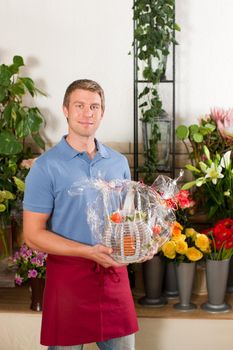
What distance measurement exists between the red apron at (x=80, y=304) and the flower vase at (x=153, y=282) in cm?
85

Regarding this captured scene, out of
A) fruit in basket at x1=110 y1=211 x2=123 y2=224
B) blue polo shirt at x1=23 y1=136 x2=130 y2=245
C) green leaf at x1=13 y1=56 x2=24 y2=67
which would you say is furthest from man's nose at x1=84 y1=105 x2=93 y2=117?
green leaf at x1=13 y1=56 x2=24 y2=67

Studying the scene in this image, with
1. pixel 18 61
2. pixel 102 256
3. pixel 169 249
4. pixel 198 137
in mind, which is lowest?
pixel 169 249

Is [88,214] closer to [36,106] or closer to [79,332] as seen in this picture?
[79,332]

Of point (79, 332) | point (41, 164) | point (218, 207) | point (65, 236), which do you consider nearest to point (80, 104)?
point (41, 164)

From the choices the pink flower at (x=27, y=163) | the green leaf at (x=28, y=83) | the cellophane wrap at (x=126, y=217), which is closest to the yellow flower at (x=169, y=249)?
the cellophane wrap at (x=126, y=217)

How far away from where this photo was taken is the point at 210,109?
10.9ft

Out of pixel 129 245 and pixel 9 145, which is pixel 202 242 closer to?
pixel 129 245

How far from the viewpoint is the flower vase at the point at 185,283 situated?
297 cm

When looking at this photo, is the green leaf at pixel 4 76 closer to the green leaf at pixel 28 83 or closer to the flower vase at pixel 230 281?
the green leaf at pixel 28 83

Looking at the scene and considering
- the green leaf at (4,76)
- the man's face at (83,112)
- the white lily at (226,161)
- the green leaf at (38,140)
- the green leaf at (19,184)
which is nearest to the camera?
the man's face at (83,112)

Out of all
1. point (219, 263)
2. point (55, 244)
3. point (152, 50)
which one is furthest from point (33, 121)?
point (55, 244)

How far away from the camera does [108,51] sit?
3.50 m

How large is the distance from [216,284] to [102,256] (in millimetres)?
1064

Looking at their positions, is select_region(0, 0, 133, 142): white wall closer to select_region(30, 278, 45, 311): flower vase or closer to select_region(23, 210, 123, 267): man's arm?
select_region(30, 278, 45, 311): flower vase
